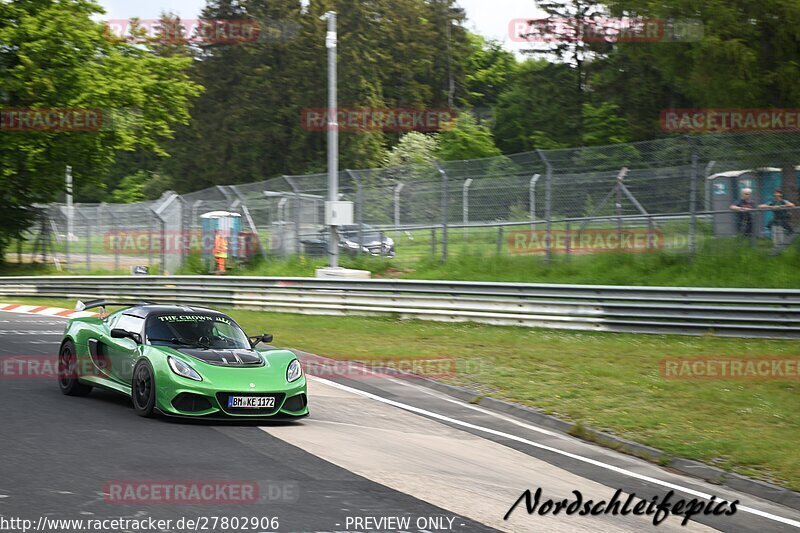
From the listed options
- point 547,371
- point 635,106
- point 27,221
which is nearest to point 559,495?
point 547,371

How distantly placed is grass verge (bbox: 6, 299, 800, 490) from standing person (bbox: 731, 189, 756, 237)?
3898 mm

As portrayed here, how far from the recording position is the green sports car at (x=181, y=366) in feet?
32.2

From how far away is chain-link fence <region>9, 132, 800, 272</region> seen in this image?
19.5m

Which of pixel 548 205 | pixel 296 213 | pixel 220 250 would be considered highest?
pixel 548 205

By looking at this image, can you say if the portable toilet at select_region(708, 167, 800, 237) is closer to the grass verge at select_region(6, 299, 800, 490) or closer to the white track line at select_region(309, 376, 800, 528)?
the grass verge at select_region(6, 299, 800, 490)

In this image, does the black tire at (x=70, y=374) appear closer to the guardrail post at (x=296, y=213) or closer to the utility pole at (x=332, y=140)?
the utility pole at (x=332, y=140)

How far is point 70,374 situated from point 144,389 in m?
1.97

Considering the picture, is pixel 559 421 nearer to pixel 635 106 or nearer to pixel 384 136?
pixel 635 106

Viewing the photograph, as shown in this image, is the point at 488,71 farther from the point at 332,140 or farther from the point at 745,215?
the point at 745,215

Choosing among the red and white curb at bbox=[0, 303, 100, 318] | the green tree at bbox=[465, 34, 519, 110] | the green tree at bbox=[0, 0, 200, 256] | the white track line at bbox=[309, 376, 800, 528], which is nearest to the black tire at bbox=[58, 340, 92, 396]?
the white track line at bbox=[309, 376, 800, 528]

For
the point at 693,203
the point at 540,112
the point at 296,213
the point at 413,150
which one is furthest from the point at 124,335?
the point at 540,112

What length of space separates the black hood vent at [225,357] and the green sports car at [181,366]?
1 centimetres

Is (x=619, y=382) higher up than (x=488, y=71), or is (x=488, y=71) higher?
(x=488, y=71)

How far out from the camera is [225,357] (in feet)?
34.0
